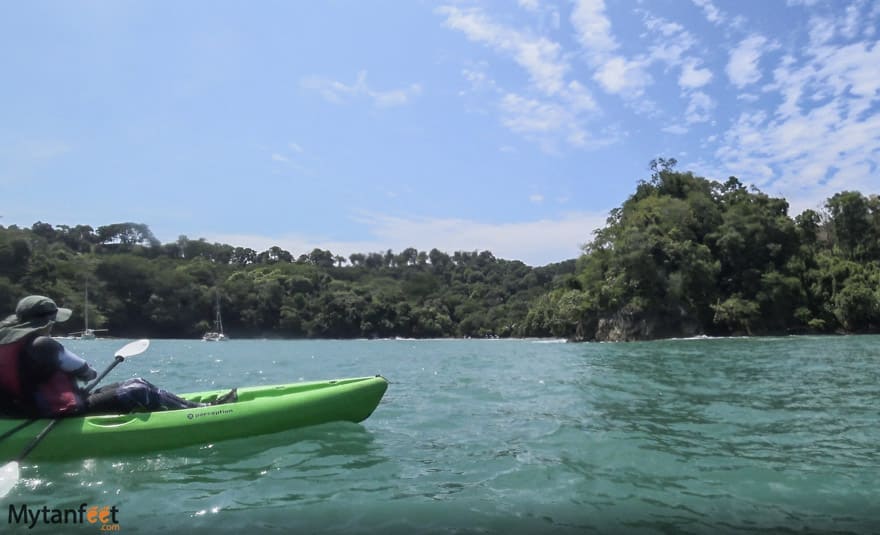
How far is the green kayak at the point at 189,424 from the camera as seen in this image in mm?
6332

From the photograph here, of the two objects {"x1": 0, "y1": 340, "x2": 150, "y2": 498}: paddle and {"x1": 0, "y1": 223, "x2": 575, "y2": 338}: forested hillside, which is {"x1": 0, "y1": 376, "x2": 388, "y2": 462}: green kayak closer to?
{"x1": 0, "y1": 340, "x2": 150, "y2": 498}: paddle

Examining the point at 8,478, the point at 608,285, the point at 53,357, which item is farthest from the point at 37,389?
the point at 608,285

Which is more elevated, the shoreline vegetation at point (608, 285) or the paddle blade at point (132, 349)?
the shoreline vegetation at point (608, 285)

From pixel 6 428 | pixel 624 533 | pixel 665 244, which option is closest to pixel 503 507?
pixel 624 533

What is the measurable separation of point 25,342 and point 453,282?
414 ft

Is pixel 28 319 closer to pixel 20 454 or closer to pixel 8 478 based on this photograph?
pixel 20 454

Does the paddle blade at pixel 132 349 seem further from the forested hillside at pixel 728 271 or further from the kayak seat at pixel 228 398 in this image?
the forested hillside at pixel 728 271

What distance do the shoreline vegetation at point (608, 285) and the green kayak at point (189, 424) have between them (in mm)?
49038

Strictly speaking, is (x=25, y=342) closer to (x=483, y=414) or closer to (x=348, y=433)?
(x=348, y=433)

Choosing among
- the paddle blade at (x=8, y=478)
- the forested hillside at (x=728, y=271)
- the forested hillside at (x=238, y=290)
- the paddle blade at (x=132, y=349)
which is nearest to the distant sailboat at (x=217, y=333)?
the forested hillside at (x=238, y=290)

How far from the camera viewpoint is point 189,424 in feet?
22.6

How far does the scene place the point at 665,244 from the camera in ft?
182

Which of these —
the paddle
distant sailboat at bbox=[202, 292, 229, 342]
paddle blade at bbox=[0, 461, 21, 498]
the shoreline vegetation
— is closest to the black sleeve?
the paddle

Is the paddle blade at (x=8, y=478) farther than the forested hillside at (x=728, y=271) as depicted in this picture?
No
